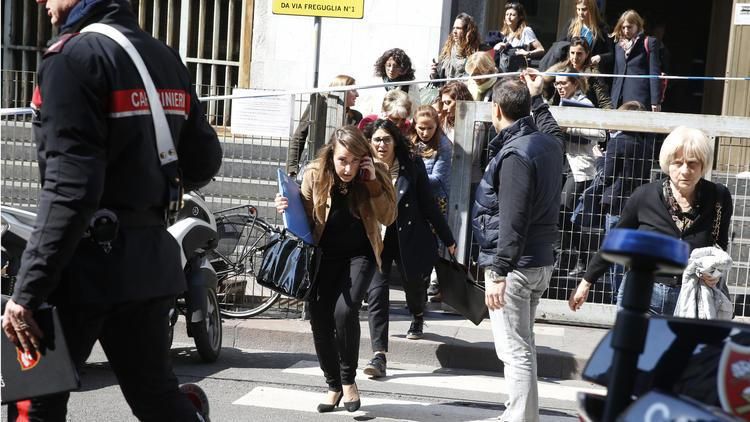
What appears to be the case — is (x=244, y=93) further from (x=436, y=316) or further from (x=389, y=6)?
(x=389, y=6)

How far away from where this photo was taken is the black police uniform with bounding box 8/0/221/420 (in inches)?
139

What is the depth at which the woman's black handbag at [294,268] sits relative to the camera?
626 centimetres

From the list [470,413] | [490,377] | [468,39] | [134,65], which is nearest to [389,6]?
[468,39]

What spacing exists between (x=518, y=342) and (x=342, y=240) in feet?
4.00

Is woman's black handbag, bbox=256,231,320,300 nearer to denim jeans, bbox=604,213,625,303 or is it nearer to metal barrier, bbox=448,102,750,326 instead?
metal barrier, bbox=448,102,750,326

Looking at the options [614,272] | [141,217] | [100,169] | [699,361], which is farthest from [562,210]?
[699,361]

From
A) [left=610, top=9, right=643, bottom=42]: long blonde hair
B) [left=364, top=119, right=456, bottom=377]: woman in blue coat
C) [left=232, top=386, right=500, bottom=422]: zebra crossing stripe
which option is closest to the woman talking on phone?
[left=232, top=386, right=500, bottom=422]: zebra crossing stripe

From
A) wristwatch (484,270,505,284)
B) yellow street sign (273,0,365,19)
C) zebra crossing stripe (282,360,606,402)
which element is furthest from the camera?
yellow street sign (273,0,365,19)

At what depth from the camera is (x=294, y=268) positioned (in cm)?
627

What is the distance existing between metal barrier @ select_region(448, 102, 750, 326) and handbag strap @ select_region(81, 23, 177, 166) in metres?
5.26

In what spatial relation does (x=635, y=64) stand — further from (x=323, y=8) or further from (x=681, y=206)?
(x=681, y=206)

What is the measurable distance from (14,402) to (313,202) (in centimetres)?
291

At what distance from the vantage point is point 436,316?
29.7 ft

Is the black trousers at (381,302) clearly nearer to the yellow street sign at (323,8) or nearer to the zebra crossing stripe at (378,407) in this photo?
the zebra crossing stripe at (378,407)
